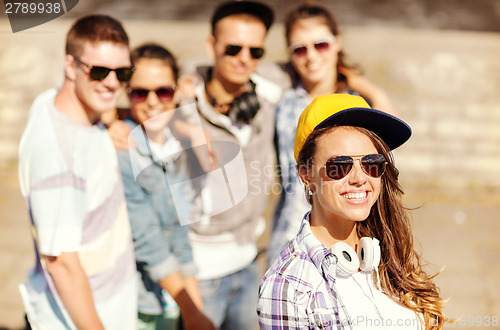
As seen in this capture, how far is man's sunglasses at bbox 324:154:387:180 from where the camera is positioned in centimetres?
187

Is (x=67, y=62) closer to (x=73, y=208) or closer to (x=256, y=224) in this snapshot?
(x=73, y=208)

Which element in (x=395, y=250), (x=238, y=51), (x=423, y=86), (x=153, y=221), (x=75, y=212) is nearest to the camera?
(x=395, y=250)

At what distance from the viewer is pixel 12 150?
246 inches

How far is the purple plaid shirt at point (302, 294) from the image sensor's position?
1.77 metres

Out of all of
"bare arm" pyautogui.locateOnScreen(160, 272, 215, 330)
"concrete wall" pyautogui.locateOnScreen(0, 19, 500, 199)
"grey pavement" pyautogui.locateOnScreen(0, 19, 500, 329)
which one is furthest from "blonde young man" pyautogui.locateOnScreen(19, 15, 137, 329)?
"concrete wall" pyautogui.locateOnScreen(0, 19, 500, 199)

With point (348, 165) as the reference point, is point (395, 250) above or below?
below

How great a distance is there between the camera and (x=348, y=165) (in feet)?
6.18

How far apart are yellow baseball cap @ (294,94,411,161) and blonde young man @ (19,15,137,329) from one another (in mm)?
1188

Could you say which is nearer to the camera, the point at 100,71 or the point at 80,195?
the point at 80,195

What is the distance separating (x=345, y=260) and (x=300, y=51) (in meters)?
1.93

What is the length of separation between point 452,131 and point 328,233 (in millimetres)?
4985

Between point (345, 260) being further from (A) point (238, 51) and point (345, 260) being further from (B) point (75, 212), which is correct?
(A) point (238, 51)

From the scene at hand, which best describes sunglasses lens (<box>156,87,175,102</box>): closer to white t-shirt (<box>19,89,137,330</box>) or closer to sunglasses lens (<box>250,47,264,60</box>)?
white t-shirt (<box>19,89,137,330</box>)

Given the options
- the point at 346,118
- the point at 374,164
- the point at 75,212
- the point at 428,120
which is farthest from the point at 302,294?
the point at 428,120
